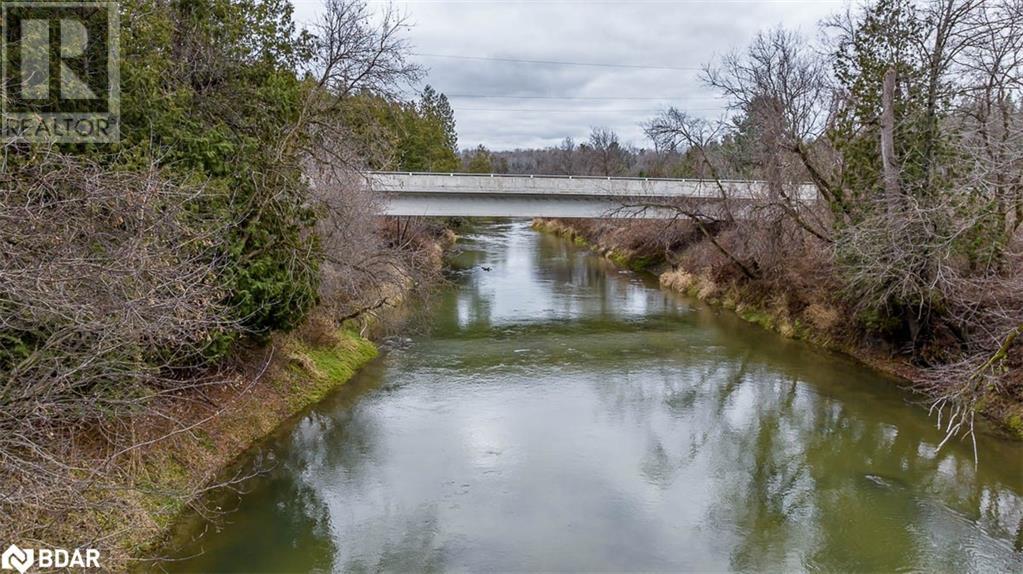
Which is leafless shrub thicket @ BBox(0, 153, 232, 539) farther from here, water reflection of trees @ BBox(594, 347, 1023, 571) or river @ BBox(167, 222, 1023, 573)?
water reflection of trees @ BBox(594, 347, 1023, 571)

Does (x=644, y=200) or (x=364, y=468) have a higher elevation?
(x=644, y=200)

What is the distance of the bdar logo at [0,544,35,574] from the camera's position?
5934 millimetres

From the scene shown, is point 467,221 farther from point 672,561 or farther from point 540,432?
point 672,561

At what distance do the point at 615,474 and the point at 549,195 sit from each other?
15.6 meters

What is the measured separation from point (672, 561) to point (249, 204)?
28.7ft

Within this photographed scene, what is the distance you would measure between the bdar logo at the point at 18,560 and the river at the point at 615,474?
83.5 inches

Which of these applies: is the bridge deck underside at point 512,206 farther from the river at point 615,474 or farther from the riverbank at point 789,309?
the river at point 615,474

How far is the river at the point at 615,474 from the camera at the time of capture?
28.2ft

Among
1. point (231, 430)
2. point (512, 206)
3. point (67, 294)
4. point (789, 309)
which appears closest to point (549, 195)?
point (512, 206)

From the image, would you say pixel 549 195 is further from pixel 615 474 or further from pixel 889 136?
pixel 615 474

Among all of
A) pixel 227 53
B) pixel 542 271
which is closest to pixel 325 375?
pixel 227 53

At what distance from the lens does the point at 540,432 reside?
41.4 feet

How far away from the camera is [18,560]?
6113 mm

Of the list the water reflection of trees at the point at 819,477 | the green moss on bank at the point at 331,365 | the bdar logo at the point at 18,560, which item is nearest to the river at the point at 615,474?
the water reflection of trees at the point at 819,477
